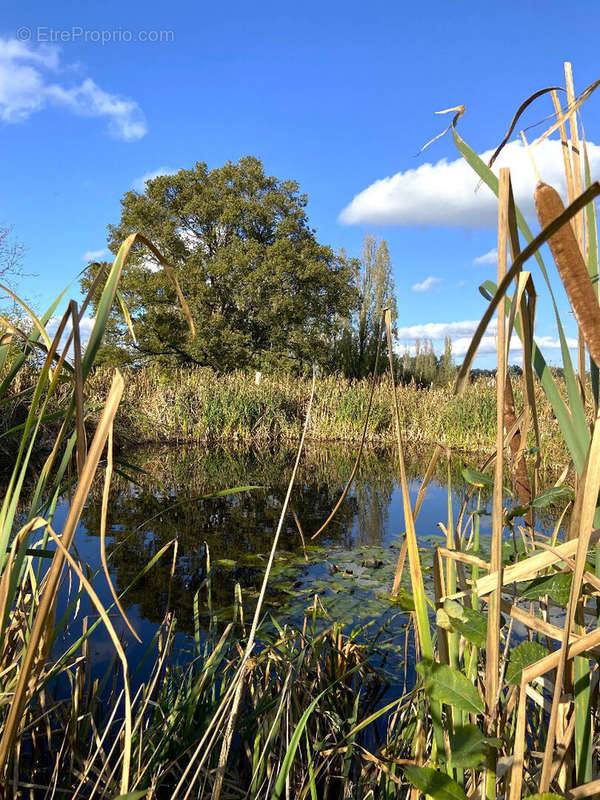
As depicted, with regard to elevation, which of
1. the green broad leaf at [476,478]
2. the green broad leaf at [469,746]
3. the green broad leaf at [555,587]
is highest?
the green broad leaf at [476,478]

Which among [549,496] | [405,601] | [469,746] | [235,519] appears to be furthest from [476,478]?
[235,519]

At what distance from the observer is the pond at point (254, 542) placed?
9.70ft

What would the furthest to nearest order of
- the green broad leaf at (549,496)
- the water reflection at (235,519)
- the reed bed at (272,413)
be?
the reed bed at (272,413), the water reflection at (235,519), the green broad leaf at (549,496)

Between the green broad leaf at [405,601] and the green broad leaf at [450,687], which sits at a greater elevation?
the green broad leaf at [450,687]

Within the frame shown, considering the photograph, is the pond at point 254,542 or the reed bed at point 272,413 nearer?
the pond at point 254,542

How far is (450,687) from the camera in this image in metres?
0.70

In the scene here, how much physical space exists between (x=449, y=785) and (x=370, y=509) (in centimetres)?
572

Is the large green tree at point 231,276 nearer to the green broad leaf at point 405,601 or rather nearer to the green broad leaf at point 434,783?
the green broad leaf at point 405,601

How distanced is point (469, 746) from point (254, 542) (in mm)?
4205

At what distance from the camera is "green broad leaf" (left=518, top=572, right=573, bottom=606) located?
67 centimetres

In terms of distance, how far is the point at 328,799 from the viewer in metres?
1.58

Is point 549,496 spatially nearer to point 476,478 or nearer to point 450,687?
point 476,478

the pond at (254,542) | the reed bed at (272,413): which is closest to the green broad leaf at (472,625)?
the pond at (254,542)

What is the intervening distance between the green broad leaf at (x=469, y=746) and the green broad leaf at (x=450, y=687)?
26mm
